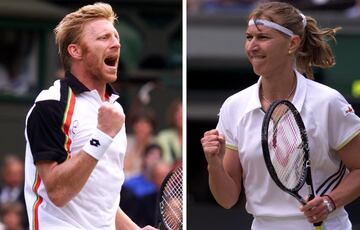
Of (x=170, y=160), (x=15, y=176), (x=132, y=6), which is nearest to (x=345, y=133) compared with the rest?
(x=170, y=160)

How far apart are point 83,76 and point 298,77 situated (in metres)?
0.79

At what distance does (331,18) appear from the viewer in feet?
29.8

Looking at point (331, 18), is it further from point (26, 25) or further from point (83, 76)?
point (83, 76)

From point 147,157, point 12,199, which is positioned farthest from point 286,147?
point 12,199

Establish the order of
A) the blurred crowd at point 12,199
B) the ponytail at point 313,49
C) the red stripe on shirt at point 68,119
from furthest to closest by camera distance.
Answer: the blurred crowd at point 12,199 < the ponytail at point 313,49 < the red stripe on shirt at point 68,119

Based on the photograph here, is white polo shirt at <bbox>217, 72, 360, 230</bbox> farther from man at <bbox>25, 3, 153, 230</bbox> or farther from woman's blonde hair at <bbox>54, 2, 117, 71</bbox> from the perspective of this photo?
woman's blonde hair at <bbox>54, 2, 117, 71</bbox>

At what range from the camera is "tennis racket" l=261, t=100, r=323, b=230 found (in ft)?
12.7

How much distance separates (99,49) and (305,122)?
79 centimetres

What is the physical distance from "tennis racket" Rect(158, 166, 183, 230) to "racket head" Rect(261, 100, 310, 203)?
1.77ft

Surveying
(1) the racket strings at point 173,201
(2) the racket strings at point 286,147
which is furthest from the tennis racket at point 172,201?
(2) the racket strings at point 286,147

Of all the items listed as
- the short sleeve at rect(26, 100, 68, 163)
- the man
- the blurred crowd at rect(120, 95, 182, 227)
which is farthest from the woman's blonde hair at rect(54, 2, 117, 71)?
the blurred crowd at rect(120, 95, 182, 227)

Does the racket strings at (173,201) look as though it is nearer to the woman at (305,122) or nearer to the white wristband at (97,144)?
the woman at (305,122)

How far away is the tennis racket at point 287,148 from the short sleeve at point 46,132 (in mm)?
705

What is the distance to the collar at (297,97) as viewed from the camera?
402 cm
